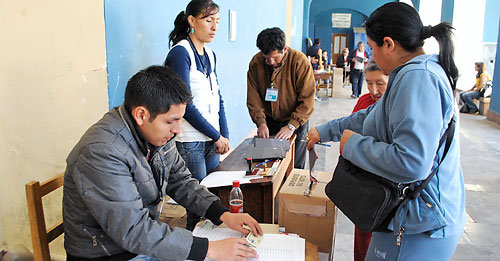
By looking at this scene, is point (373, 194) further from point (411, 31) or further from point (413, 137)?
point (411, 31)

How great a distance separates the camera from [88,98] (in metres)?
2.04

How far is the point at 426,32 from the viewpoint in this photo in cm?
124

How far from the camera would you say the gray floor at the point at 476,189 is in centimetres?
283

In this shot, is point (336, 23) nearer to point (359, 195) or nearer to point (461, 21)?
point (461, 21)

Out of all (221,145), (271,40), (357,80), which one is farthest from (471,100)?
(221,145)

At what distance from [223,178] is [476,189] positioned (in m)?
3.16

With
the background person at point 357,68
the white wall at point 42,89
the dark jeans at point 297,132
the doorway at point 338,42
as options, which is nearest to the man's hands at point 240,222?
the white wall at point 42,89

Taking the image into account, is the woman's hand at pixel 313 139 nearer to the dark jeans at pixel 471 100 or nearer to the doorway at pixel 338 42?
the dark jeans at pixel 471 100

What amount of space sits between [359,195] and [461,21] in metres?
12.7

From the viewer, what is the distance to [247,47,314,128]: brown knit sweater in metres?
2.91

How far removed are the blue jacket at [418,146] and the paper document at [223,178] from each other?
0.79 metres

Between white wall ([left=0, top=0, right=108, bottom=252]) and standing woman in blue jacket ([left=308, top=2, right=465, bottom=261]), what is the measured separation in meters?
1.32

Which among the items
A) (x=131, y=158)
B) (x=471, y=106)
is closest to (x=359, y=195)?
(x=131, y=158)

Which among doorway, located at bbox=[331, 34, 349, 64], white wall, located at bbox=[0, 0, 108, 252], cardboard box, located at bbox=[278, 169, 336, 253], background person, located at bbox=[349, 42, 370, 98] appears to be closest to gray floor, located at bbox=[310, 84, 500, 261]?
cardboard box, located at bbox=[278, 169, 336, 253]
